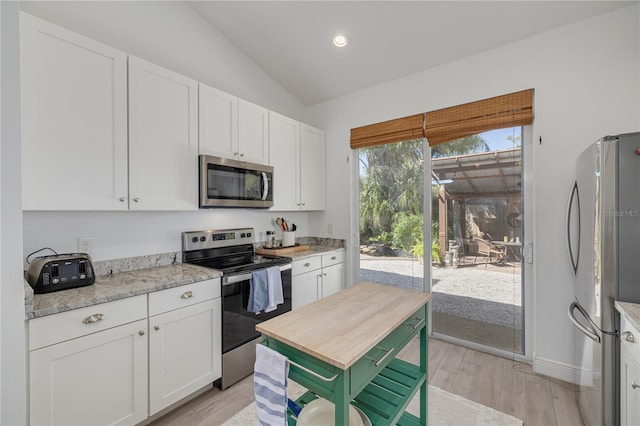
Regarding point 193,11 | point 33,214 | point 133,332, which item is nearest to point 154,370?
point 133,332

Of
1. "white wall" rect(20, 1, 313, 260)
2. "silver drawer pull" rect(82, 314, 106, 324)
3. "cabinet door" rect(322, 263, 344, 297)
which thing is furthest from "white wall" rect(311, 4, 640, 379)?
"silver drawer pull" rect(82, 314, 106, 324)

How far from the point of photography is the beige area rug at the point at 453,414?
181 cm

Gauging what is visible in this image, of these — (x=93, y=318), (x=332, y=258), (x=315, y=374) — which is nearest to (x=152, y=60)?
(x=93, y=318)

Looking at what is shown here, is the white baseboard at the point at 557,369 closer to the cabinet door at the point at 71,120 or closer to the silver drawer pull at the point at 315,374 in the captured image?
the silver drawer pull at the point at 315,374

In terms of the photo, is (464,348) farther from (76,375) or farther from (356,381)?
→ (76,375)

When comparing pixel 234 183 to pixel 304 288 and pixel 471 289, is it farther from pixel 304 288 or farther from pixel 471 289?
pixel 471 289

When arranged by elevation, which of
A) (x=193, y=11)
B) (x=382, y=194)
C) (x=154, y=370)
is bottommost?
(x=154, y=370)

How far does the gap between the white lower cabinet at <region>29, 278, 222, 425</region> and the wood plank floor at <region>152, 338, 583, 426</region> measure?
160 mm

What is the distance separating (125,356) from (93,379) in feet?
0.53

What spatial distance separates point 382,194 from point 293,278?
1416 millimetres

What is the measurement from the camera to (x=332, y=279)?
3.27 m

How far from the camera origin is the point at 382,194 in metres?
3.28

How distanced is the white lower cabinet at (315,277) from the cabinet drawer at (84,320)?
4.47 feet

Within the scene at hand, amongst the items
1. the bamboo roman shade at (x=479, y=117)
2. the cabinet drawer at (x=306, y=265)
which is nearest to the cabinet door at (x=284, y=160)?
the cabinet drawer at (x=306, y=265)
